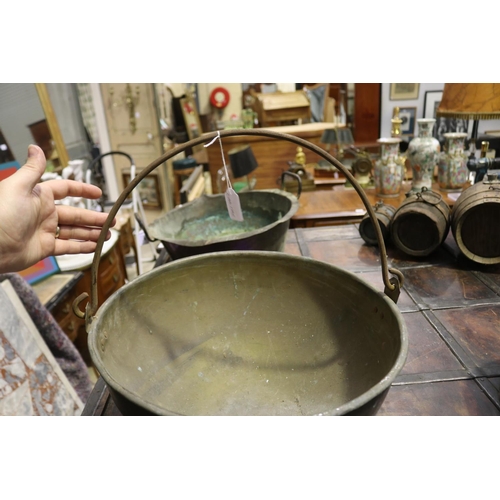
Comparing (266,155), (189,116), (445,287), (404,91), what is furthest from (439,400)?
(189,116)

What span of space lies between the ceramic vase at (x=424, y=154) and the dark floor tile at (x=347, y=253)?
3.21 ft

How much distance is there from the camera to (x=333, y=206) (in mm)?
2850

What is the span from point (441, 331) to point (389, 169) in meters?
1.72

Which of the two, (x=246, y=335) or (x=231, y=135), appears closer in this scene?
(x=231, y=135)

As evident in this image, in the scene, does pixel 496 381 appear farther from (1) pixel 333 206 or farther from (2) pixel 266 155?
(2) pixel 266 155

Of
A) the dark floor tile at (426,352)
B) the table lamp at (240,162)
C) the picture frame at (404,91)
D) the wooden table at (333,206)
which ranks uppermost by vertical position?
the picture frame at (404,91)

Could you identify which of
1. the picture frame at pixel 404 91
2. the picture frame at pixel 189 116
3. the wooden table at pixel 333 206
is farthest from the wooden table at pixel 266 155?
the picture frame at pixel 189 116

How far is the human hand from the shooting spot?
1.23m

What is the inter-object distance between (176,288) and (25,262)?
50 cm

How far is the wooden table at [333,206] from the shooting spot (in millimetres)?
2695

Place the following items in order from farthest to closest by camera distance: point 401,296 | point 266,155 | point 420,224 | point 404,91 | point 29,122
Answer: point 404,91 → point 266,155 → point 29,122 → point 420,224 → point 401,296

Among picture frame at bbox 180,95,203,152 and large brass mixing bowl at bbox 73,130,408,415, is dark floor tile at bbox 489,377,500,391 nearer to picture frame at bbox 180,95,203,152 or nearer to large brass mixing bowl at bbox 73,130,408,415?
large brass mixing bowl at bbox 73,130,408,415

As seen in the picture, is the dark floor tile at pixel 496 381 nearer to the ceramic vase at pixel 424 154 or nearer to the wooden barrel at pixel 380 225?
the wooden barrel at pixel 380 225
